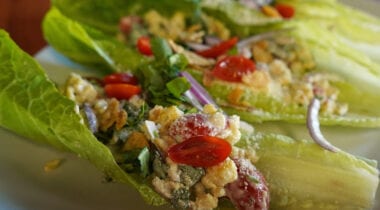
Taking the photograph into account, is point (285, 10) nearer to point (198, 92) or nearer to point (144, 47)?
point (144, 47)

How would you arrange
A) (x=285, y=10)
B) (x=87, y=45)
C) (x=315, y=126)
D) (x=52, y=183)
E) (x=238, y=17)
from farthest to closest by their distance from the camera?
(x=285, y=10) → (x=238, y=17) → (x=87, y=45) → (x=315, y=126) → (x=52, y=183)

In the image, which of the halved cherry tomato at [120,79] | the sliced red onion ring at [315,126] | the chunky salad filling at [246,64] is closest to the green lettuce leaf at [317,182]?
the sliced red onion ring at [315,126]

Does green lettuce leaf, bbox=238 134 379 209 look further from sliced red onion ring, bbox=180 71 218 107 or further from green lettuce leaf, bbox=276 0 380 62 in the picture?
green lettuce leaf, bbox=276 0 380 62

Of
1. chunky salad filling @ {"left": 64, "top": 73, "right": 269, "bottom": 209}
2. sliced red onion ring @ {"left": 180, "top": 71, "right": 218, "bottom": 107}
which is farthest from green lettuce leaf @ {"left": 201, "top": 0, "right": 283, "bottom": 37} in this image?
chunky salad filling @ {"left": 64, "top": 73, "right": 269, "bottom": 209}

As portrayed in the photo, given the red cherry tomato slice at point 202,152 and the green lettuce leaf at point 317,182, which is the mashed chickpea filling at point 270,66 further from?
the red cherry tomato slice at point 202,152

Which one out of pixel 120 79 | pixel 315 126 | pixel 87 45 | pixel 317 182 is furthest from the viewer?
pixel 87 45

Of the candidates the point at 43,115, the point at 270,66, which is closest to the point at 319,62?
the point at 270,66
